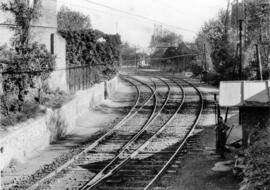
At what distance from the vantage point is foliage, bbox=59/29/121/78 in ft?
125

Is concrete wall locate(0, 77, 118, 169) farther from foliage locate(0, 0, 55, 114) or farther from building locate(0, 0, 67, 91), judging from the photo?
building locate(0, 0, 67, 91)

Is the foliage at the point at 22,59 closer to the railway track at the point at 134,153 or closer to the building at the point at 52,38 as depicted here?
the railway track at the point at 134,153

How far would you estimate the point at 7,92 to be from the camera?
69.5 ft

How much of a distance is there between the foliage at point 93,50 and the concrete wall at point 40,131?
1087cm

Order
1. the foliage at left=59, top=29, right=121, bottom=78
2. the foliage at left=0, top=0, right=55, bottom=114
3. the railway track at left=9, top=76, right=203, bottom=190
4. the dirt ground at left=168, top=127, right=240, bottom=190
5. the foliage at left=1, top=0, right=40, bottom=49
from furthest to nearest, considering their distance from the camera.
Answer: the foliage at left=59, top=29, right=121, bottom=78 → the foliage at left=1, top=0, right=40, bottom=49 → the foliage at left=0, top=0, right=55, bottom=114 → the railway track at left=9, top=76, right=203, bottom=190 → the dirt ground at left=168, top=127, right=240, bottom=190

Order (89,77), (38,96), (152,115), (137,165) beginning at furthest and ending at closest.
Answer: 1. (89,77)
2. (152,115)
3. (38,96)
4. (137,165)

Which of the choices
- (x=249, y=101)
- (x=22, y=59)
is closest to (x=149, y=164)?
(x=249, y=101)

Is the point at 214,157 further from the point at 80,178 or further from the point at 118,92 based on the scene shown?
the point at 118,92

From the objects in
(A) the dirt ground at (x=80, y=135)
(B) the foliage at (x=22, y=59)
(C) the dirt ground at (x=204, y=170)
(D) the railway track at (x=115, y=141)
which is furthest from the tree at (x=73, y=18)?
(C) the dirt ground at (x=204, y=170)

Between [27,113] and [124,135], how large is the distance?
182 inches

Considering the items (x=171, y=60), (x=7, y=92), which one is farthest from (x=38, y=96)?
(x=171, y=60)

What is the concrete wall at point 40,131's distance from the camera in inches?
648

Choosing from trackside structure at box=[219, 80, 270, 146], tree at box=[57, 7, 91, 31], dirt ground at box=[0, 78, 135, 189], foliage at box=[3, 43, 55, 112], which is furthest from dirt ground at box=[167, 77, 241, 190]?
tree at box=[57, 7, 91, 31]

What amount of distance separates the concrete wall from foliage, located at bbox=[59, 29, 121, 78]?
10868 millimetres
